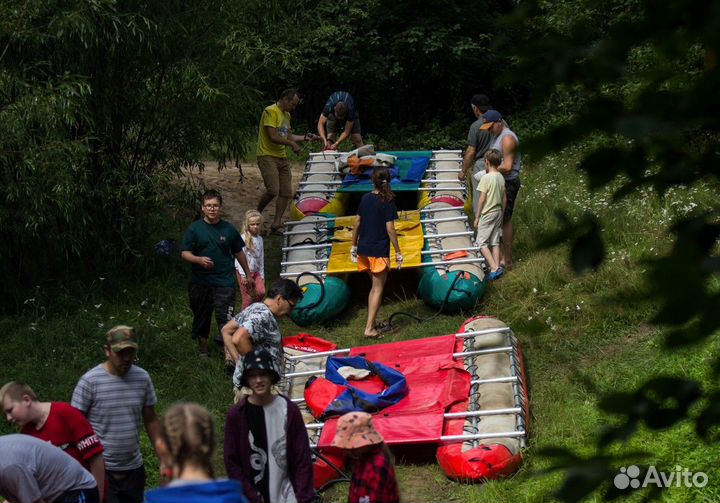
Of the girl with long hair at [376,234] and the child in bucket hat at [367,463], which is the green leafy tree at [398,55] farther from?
the child in bucket hat at [367,463]

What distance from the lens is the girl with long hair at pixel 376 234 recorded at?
1016cm

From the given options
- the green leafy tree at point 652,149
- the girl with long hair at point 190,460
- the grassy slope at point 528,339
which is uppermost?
the green leafy tree at point 652,149

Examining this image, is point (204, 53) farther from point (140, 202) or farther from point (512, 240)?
point (512, 240)

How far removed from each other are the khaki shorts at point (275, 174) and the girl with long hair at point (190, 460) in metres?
9.48

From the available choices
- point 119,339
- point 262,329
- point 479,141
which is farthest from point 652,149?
point 479,141

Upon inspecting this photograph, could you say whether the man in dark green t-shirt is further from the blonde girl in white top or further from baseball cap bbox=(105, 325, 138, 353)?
baseball cap bbox=(105, 325, 138, 353)

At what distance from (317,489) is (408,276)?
4686 mm

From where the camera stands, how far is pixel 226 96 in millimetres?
11805

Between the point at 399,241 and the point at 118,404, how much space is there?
623 cm

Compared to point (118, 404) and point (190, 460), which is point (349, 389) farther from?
point (190, 460)

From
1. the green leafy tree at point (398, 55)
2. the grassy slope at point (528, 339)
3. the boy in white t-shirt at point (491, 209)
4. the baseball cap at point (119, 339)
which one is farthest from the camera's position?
the green leafy tree at point (398, 55)

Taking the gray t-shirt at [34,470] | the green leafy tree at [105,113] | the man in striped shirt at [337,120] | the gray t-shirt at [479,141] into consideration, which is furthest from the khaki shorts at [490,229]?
the gray t-shirt at [34,470]

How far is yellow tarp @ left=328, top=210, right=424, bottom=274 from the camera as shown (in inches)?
432

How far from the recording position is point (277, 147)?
13.1 m
